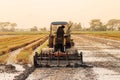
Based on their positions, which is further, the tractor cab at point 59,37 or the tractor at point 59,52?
the tractor cab at point 59,37

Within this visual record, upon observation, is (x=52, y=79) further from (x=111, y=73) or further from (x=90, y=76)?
(x=111, y=73)

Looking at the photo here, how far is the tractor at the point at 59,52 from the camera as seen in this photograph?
17.9 meters

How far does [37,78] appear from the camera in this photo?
13906 mm

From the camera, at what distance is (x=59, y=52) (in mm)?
18516

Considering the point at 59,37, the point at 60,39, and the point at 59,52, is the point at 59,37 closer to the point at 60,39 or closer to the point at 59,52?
the point at 60,39

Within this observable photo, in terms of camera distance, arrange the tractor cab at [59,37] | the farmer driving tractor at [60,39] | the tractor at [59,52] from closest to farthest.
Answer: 1. the tractor at [59,52]
2. the farmer driving tractor at [60,39]
3. the tractor cab at [59,37]

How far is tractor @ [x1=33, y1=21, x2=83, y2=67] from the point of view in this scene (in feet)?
58.7

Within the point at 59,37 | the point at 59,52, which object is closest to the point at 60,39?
the point at 59,37

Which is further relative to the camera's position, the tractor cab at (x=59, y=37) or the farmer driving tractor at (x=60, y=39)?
the tractor cab at (x=59, y=37)

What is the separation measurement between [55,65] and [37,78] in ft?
13.9

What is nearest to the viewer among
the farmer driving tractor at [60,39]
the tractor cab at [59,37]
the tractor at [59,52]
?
the tractor at [59,52]

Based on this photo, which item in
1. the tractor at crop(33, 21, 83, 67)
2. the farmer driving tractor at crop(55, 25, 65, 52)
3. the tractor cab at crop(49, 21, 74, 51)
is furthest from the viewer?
the tractor cab at crop(49, 21, 74, 51)

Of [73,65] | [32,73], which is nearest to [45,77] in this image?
[32,73]

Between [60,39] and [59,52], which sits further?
[60,39]
